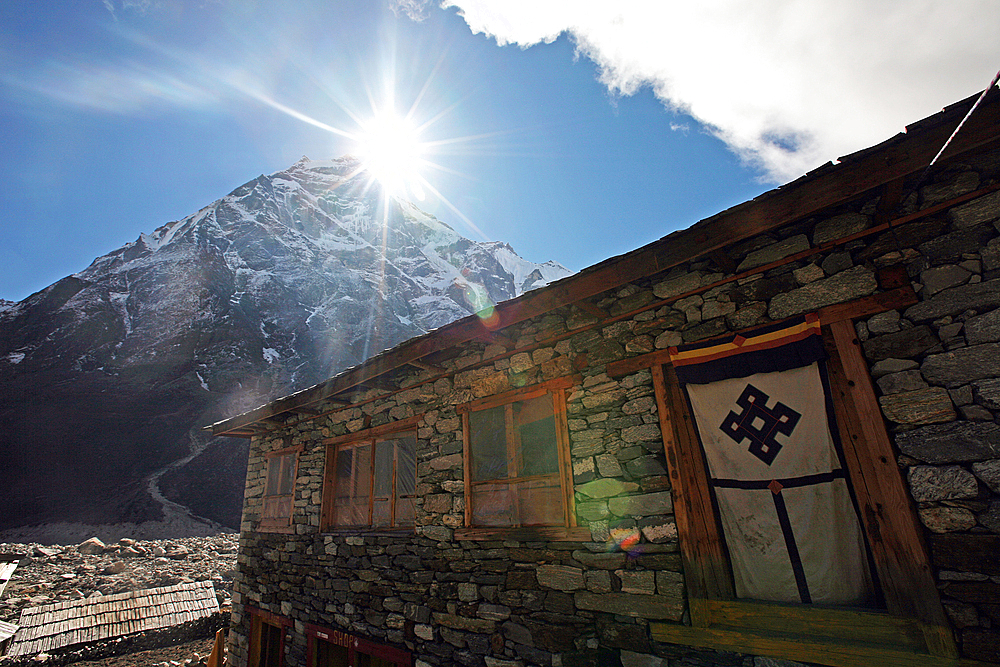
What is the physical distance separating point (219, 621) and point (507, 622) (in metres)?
11.0

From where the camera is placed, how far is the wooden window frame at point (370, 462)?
6168mm

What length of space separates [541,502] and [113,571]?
19571 mm

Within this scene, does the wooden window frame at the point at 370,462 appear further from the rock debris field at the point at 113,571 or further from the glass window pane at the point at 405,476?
the rock debris field at the point at 113,571

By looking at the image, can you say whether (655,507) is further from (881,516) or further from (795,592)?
(881,516)

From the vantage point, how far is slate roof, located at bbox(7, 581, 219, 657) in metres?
9.39

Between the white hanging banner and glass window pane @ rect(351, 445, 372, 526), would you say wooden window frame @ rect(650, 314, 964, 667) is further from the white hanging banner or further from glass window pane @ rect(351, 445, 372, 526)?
glass window pane @ rect(351, 445, 372, 526)

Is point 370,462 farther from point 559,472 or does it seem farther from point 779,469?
point 779,469

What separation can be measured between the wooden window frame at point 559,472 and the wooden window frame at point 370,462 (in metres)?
1.03

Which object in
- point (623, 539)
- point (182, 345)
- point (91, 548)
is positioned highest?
point (182, 345)

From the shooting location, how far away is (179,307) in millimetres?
51688

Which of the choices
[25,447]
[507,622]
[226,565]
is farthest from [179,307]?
[507,622]

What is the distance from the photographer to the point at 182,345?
46.6 metres

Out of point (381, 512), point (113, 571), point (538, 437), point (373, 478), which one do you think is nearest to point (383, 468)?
point (373, 478)

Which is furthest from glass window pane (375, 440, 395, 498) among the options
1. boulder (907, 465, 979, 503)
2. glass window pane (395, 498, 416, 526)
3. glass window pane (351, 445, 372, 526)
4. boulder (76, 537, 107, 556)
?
boulder (76, 537, 107, 556)
